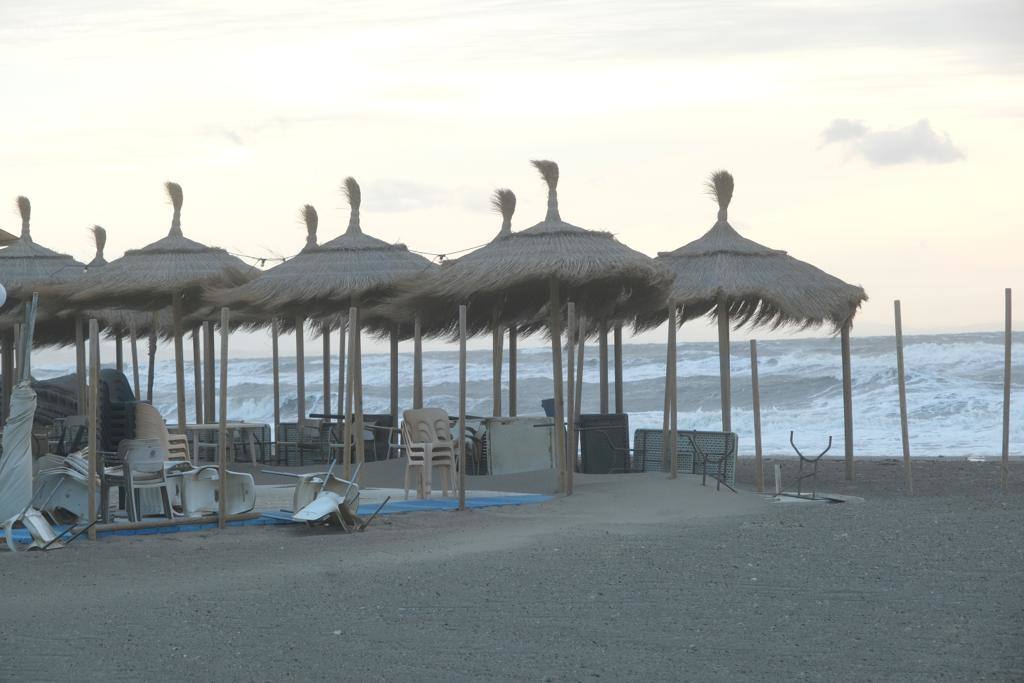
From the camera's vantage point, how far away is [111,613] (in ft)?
18.9

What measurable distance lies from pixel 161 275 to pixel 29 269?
2631mm

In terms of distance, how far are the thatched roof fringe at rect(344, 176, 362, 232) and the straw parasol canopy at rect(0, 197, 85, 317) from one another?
3.32 m

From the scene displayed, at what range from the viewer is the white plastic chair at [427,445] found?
Answer: 1021cm

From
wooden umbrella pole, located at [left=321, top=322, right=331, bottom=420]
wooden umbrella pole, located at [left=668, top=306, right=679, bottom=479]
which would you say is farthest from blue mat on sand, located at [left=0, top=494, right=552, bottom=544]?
wooden umbrella pole, located at [left=321, top=322, right=331, bottom=420]

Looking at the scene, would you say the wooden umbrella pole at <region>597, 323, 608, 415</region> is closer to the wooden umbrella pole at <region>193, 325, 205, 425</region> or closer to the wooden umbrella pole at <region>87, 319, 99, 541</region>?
the wooden umbrella pole at <region>193, 325, 205, 425</region>

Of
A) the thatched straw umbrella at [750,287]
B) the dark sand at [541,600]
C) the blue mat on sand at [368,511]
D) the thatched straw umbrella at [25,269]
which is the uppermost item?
the thatched straw umbrella at [25,269]

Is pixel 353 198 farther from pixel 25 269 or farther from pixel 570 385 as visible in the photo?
pixel 570 385

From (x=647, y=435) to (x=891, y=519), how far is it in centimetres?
419

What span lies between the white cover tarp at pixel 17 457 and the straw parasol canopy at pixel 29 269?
7.65 m

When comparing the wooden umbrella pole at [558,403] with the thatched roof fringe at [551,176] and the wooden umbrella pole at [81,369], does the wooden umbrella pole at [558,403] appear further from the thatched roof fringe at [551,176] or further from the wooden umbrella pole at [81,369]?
the wooden umbrella pole at [81,369]

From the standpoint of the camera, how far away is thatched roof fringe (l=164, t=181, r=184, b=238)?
48.8 feet

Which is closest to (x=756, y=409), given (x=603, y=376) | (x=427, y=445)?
(x=427, y=445)

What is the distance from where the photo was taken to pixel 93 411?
774 cm

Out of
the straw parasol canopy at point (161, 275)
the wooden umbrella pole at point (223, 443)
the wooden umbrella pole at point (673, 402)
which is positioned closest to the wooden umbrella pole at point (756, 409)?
the wooden umbrella pole at point (673, 402)
